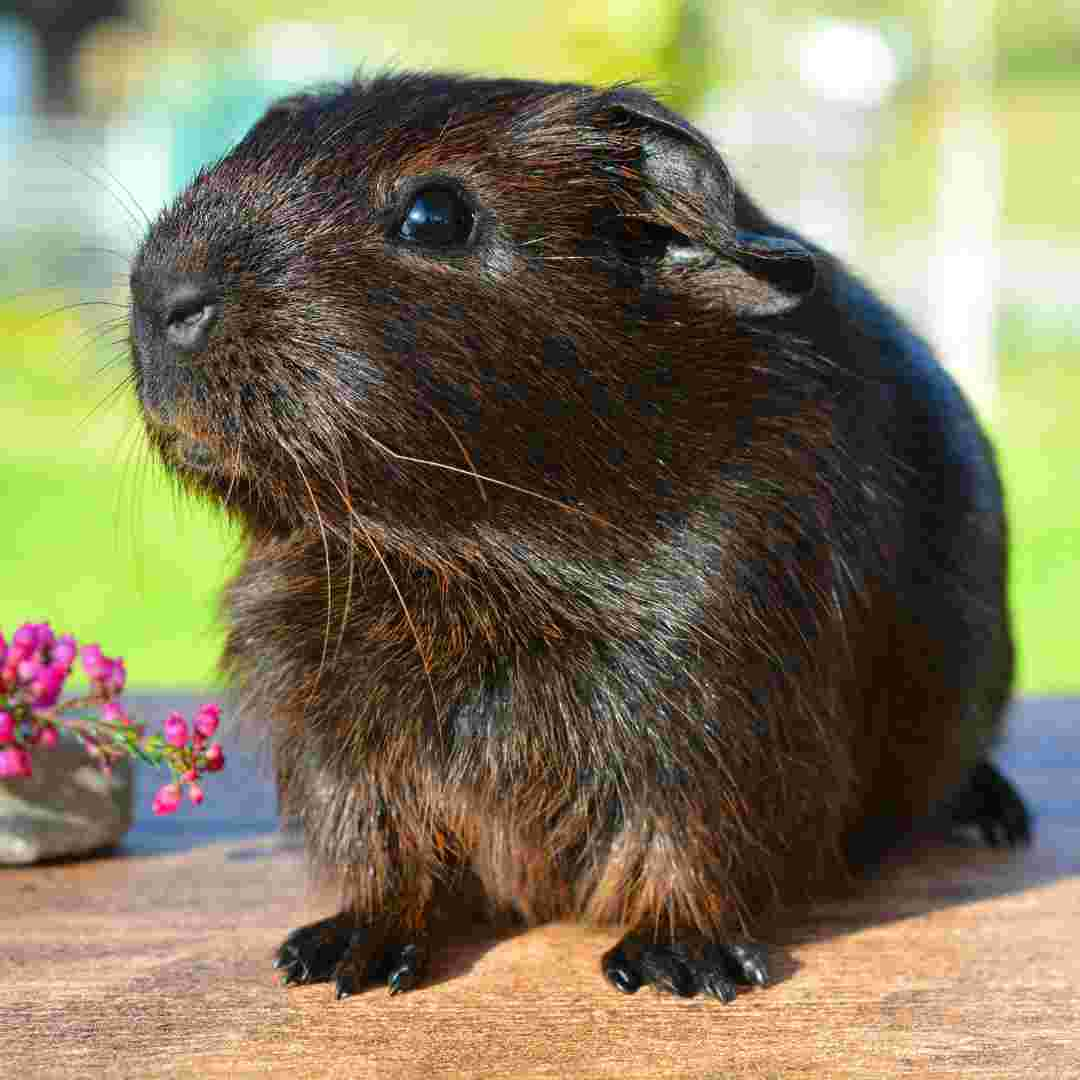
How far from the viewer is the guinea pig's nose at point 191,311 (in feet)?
6.30

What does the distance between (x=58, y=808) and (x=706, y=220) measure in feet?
4.94

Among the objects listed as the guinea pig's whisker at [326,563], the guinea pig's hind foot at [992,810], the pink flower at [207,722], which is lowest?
the guinea pig's hind foot at [992,810]

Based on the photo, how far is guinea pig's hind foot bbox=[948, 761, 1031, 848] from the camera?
9.32 ft

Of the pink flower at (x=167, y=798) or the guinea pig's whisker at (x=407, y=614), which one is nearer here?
the guinea pig's whisker at (x=407, y=614)

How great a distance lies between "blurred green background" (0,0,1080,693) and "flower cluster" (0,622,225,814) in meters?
0.28

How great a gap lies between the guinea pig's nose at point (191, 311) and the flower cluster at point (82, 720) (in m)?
0.61

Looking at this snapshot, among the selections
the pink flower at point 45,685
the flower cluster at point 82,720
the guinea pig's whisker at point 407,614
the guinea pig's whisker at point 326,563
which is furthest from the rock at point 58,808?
the guinea pig's whisker at point 407,614

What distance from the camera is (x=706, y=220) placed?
2.02m

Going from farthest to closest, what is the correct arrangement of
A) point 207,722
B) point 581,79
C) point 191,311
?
point 581,79
point 207,722
point 191,311

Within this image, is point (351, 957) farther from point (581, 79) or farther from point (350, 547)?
point (581, 79)

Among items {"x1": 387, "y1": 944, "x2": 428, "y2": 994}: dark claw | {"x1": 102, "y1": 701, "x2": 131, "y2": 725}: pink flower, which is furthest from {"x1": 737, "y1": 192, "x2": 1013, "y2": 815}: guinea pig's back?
{"x1": 102, "y1": 701, "x2": 131, "y2": 725}: pink flower

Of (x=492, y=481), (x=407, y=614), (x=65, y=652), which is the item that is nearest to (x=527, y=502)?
(x=492, y=481)

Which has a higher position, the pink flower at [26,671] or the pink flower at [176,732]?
the pink flower at [26,671]

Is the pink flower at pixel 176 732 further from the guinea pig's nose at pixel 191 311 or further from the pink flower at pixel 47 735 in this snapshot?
the guinea pig's nose at pixel 191 311
